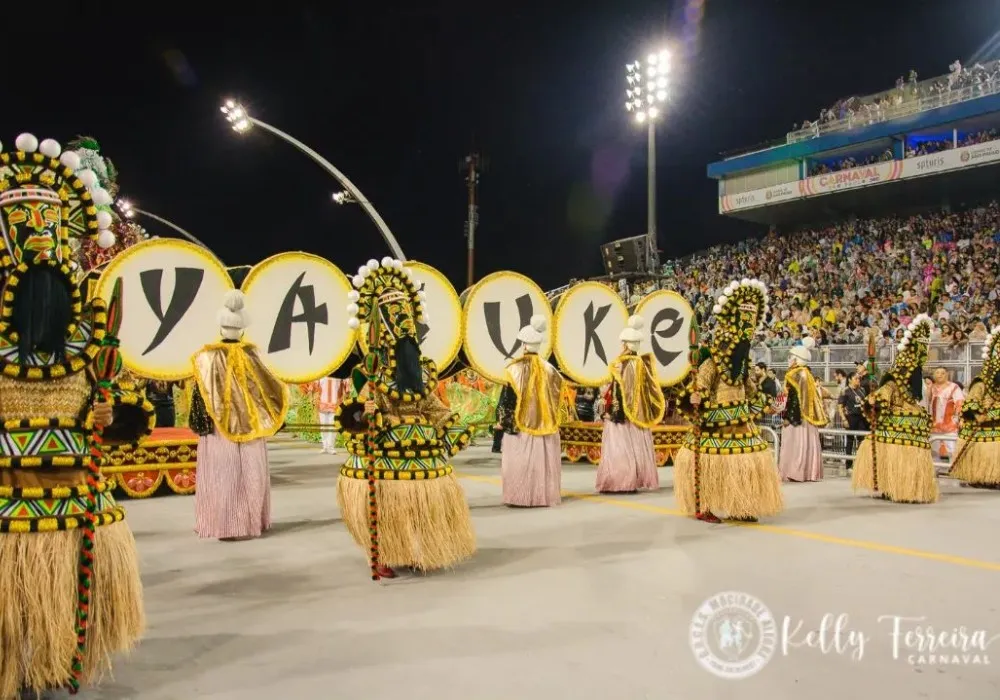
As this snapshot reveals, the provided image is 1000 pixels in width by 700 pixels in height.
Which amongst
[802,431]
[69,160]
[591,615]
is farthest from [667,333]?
[69,160]

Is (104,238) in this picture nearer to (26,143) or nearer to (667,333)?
(26,143)

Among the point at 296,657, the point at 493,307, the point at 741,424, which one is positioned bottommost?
the point at 296,657

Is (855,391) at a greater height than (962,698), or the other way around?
(855,391)

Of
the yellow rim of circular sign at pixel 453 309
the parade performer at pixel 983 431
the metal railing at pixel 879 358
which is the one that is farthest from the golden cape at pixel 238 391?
the parade performer at pixel 983 431

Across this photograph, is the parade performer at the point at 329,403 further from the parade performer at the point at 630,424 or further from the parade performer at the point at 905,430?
the parade performer at the point at 905,430

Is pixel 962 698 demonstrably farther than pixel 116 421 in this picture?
No

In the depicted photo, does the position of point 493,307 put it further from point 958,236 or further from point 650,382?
point 958,236

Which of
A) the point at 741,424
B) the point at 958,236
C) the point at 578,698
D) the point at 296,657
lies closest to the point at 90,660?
the point at 296,657

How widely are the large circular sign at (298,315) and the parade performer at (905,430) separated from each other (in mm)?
5373

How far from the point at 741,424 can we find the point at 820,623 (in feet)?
8.48

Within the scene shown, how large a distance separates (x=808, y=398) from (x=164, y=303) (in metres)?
7.74

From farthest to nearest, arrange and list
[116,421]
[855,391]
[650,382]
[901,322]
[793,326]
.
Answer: [793,326] → [901,322] → [855,391] → [650,382] → [116,421]

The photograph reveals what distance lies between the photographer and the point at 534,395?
7.55 meters

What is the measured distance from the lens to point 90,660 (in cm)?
280
